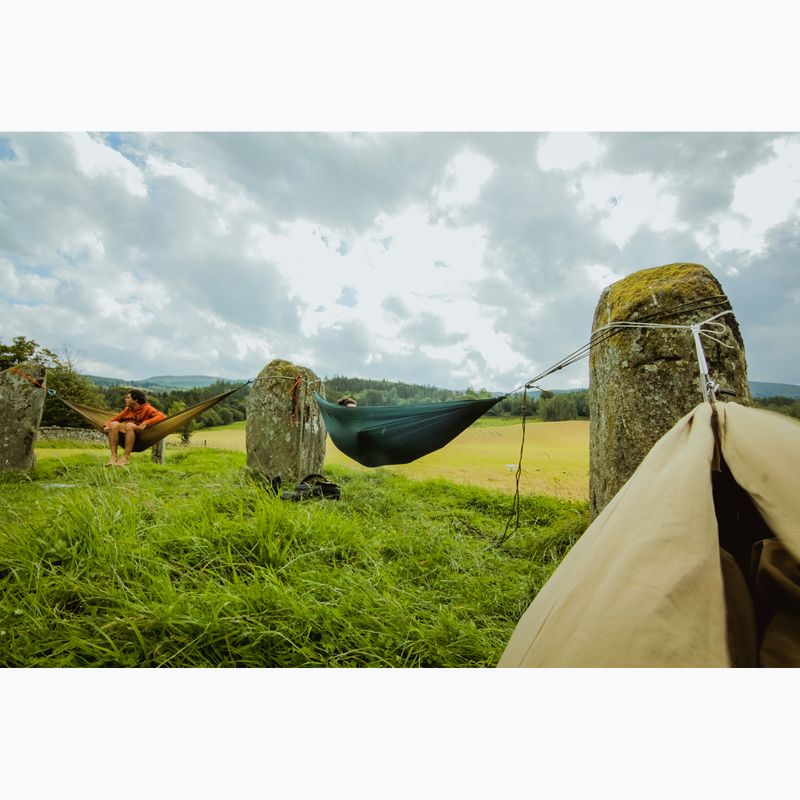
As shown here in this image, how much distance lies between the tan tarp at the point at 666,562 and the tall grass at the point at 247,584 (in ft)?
1.66

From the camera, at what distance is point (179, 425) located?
118 inches

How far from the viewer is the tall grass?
1.10 metres

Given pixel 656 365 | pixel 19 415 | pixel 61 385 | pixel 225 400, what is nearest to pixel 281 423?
pixel 225 400

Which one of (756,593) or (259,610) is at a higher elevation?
(756,593)

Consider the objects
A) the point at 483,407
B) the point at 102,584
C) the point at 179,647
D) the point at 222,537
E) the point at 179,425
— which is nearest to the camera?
the point at 179,647

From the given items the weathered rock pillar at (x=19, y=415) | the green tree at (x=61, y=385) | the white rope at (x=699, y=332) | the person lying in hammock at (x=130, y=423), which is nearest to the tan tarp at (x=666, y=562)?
the white rope at (x=699, y=332)

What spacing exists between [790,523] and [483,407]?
52.0 inches

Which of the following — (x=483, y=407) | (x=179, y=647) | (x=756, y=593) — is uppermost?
(x=483, y=407)

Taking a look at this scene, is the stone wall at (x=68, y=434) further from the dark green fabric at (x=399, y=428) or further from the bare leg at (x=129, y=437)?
the dark green fabric at (x=399, y=428)

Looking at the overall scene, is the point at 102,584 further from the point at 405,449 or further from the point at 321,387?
the point at 321,387

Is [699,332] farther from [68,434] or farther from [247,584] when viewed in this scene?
[68,434]

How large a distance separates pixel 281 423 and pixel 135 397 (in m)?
1.23

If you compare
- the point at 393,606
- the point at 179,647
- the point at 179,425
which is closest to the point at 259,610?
the point at 179,647

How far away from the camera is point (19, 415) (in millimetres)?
4262
